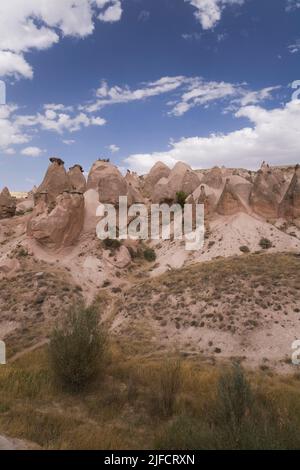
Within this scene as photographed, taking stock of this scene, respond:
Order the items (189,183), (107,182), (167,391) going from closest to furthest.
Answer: (167,391) < (107,182) < (189,183)

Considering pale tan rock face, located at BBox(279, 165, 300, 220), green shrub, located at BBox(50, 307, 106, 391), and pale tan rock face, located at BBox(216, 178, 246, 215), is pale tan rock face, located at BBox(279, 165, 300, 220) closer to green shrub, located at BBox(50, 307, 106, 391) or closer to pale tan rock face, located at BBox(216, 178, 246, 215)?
pale tan rock face, located at BBox(216, 178, 246, 215)

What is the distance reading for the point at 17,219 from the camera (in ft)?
114

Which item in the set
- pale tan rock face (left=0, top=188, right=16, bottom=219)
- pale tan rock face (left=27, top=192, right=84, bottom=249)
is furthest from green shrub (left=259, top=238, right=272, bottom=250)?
pale tan rock face (left=0, top=188, right=16, bottom=219)

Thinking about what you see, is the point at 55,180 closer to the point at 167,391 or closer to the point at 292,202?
the point at 292,202

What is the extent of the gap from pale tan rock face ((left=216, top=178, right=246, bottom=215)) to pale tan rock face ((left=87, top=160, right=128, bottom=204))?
33.6 ft

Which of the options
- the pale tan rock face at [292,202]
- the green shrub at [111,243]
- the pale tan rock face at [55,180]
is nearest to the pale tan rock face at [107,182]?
the pale tan rock face at [55,180]

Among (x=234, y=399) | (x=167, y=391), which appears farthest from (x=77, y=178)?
(x=234, y=399)

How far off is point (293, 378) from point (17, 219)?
28.0 metres

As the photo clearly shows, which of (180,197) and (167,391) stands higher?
(180,197)

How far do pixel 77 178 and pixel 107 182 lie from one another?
7.23m

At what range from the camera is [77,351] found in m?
13.6

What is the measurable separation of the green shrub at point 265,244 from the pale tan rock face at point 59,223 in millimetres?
14315

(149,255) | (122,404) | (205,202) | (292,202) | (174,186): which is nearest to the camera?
(122,404)
